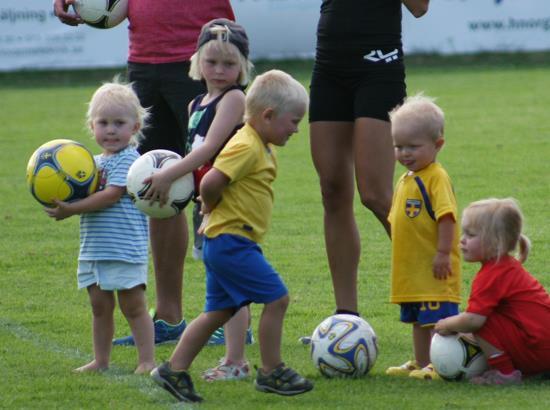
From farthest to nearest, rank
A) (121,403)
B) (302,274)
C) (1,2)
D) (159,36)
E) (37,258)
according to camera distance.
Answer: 1. (1,2)
2. (37,258)
3. (302,274)
4. (159,36)
5. (121,403)

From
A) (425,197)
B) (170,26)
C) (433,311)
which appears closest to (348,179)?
(425,197)

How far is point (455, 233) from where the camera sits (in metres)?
6.01

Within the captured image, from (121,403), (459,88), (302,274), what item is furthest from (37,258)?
(459,88)

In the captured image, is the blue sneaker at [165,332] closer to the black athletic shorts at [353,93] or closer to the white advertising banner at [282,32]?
the black athletic shorts at [353,93]

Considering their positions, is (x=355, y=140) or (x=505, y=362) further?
(x=355, y=140)

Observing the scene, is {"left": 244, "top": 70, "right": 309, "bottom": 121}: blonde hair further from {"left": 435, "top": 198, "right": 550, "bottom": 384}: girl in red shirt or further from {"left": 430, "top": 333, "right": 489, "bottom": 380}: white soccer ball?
{"left": 430, "top": 333, "right": 489, "bottom": 380}: white soccer ball

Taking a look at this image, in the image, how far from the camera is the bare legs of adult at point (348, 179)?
22.0 feet

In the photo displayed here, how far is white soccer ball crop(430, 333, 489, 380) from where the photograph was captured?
5.90 meters

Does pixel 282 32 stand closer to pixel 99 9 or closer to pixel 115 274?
pixel 99 9

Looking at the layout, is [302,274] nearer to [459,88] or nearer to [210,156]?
[210,156]

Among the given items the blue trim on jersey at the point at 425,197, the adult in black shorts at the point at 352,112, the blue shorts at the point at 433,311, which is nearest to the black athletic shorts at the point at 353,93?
the adult in black shorts at the point at 352,112

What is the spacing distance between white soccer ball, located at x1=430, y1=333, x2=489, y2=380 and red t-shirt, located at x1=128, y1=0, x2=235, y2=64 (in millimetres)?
2523

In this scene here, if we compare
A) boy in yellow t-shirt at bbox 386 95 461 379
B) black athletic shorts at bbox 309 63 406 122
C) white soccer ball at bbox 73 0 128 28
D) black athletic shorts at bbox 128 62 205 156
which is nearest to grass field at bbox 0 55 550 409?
boy in yellow t-shirt at bbox 386 95 461 379

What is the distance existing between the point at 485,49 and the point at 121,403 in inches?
923
